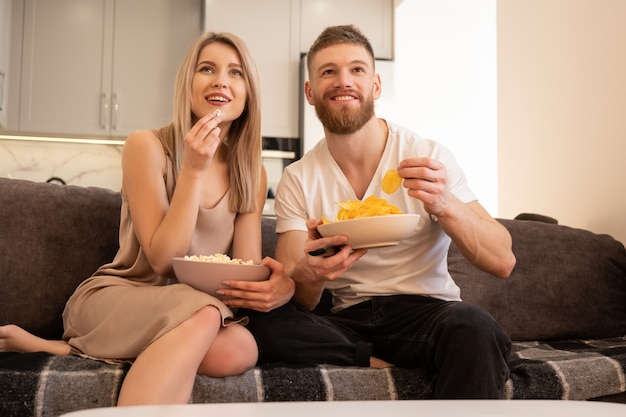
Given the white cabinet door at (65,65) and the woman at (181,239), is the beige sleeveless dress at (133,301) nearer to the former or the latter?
the woman at (181,239)

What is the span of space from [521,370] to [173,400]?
84 centimetres

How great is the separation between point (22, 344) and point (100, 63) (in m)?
3.30

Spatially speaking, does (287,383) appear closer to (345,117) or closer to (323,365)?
(323,365)

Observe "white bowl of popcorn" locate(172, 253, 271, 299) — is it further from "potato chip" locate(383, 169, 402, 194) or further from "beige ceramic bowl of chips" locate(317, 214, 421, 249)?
"potato chip" locate(383, 169, 402, 194)

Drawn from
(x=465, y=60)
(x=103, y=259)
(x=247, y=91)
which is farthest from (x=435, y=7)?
(x=103, y=259)

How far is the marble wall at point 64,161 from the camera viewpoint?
4590mm

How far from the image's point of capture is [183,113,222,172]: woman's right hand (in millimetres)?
1586

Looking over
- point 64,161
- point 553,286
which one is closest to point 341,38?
point 553,286

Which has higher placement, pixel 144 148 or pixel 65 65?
pixel 65 65

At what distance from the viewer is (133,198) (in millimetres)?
1705

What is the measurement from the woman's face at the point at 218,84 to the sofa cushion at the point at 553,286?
0.91 m

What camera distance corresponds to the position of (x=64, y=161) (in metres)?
4.67

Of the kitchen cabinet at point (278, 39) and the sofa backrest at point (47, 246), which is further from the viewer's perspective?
the kitchen cabinet at point (278, 39)

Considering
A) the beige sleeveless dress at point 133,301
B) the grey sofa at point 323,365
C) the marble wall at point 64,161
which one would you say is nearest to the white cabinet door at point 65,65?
the marble wall at point 64,161
